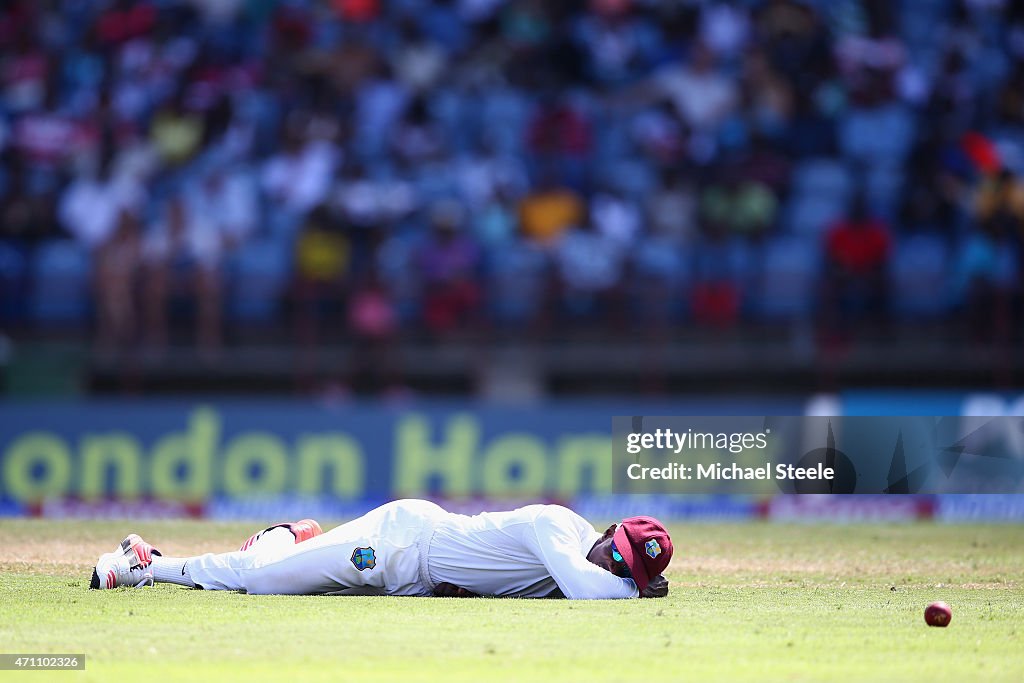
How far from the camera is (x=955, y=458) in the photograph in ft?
55.0

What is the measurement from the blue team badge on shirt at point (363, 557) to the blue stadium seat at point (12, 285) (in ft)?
39.6

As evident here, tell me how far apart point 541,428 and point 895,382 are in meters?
4.77

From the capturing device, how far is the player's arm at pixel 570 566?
859 cm

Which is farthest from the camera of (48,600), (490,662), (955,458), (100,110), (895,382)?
(100,110)

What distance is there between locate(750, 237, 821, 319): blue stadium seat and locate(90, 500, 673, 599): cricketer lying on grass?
396 inches

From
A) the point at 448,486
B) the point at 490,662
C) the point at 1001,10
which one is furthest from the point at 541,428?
the point at 490,662

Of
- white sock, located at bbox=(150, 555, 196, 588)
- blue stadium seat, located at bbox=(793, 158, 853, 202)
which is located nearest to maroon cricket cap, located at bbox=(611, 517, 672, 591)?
white sock, located at bbox=(150, 555, 196, 588)

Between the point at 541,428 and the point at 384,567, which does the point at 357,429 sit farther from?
the point at 384,567

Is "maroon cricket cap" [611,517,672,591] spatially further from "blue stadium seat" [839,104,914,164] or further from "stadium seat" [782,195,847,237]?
"blue stadium seat" [839,104,914,164]

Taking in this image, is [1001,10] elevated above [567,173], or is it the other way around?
[1001,10]
